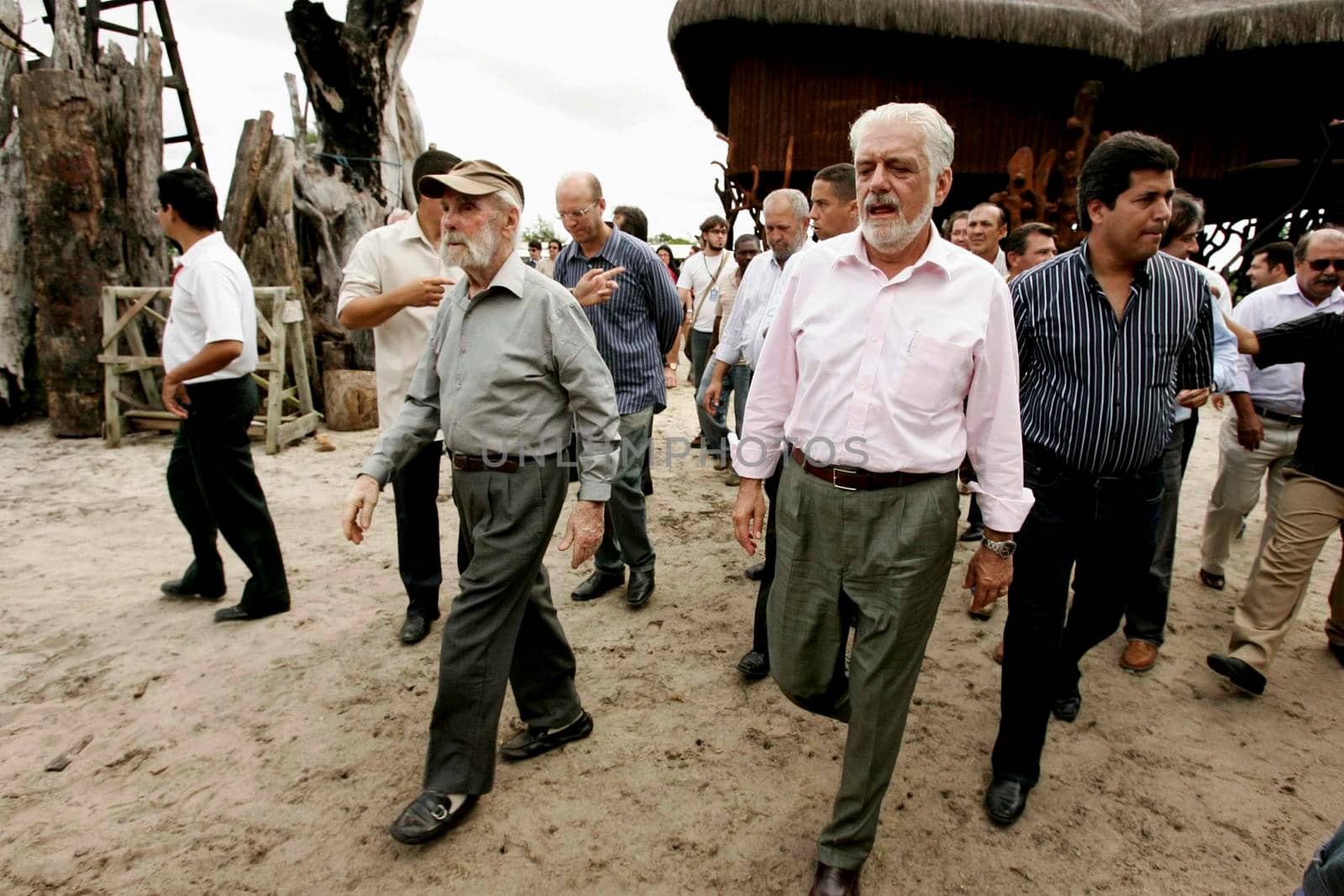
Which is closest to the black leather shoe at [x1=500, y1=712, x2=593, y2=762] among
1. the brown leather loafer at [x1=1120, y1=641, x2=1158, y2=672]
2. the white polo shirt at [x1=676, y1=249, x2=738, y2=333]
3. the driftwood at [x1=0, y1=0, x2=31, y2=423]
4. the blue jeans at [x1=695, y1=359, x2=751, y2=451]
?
the brown leather loafer at [x1=1120, y1=641, x2=1158, y2=672]

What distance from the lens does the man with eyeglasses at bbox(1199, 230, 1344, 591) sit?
3.79 metres

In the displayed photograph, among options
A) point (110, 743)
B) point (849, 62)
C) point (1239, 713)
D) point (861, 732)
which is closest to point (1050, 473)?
point (861, 732)

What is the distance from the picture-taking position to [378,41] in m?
8.63

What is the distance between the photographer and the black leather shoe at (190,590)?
397 cm

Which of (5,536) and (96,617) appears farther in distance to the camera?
(5,536)

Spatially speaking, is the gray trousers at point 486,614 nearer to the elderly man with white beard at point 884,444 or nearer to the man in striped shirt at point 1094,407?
the elderly man with white beard at point 884,444

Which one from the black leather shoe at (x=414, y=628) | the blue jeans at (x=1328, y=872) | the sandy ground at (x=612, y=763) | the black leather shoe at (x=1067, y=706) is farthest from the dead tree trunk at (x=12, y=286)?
the blue jeans at (x=1328, y=872)

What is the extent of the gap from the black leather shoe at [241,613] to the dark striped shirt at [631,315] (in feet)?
6.56

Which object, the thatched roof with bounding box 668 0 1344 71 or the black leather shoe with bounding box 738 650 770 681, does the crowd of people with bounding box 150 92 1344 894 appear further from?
the thatched roof with bounding box 668 0 1344 71

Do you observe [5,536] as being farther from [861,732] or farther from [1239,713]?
[1239,713]

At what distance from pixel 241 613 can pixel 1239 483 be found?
17.3 ft

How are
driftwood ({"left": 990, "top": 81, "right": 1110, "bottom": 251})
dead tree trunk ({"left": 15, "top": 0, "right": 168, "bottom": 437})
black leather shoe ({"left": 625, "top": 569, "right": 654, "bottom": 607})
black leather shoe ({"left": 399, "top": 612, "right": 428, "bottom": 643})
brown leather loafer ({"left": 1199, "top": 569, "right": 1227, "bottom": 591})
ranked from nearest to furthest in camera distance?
black leather shoe ({"left": 399, "top": 612, "right": 428, "bottom": 643})
black leather shoe ({"left": 625, "top": 569, "right": 654, "bottom": 607})
brown leather loafer ({"left": 1199, "top": 569, "right": 1227, "bottom": 591})
dead tree trunk ({"left": 15, "top": 0, "right": 168, "bottom": 437})
driftwood ({"left": 990, "top": 81, "right": 1110, "bottom": 251})

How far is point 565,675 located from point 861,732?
114 centimetres

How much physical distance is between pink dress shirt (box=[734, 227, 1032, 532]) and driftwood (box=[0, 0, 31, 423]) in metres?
8.34
